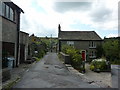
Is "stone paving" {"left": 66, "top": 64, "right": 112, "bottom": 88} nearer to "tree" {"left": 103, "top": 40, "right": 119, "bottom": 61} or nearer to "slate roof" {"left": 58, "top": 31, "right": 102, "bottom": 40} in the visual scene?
"tree" {"left": 103, "top": 40, "right": 119, "bottom": 61}

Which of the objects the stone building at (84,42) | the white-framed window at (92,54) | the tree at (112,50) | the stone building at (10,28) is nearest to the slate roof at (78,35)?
the stone building at (84,42)

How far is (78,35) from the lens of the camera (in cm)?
4525

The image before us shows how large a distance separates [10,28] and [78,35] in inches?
1267

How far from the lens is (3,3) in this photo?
1328 centimetres

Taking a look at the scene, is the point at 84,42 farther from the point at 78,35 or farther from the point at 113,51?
the point at 113,51

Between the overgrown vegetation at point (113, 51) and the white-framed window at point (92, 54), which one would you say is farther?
the white-framed window at point (92, 54)

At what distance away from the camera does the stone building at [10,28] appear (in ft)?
42.7

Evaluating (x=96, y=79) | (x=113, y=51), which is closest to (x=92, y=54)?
(x=113, y=51)

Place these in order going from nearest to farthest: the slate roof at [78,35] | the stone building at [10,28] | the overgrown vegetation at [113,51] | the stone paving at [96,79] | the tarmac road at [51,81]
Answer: the tarmac road at [51,81]
the stone paving at [96,79]
the stone building at [10,28]
the overgrown vegetation at [113,51]
the slate roof at [78,35]

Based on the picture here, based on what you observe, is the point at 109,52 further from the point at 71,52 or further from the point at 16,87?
the point at 16,87

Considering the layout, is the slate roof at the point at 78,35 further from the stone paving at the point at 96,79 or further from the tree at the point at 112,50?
the stone paving at the point at 96,79

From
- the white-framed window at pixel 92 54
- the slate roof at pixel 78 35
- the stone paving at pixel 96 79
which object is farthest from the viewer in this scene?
the slate roof at pixel 78 35

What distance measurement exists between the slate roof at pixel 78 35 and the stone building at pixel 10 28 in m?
27.5

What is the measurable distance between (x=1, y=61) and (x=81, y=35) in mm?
34416
